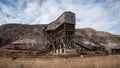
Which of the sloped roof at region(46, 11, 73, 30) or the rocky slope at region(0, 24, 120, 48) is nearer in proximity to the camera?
the sloped roof at region(46, 11, 73, 30)

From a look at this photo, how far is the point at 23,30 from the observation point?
224 feet

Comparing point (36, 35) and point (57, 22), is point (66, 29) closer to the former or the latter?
point (57, 22)

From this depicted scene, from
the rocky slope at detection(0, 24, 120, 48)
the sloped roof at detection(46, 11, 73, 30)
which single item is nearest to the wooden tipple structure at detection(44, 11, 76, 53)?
the sloped roof at detection(46, 11, 73, 30)

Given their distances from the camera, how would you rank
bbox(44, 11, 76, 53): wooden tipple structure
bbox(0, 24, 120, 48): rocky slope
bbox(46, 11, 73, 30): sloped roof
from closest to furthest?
bbox(44, 11, 76, 53): wooden tipple structure → bbox(46, 11, 73, 30): sloped roof → bbox(0, 24, 120, 48): rocky slope

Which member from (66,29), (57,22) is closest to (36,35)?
(57,22)

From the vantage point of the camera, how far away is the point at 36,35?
61.9 metres

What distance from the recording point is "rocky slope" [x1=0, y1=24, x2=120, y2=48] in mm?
60625

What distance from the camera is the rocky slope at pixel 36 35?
6062 centimetres

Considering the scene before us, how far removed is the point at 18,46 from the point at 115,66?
3644 centimetres

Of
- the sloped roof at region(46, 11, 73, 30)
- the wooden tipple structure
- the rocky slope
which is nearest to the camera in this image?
the wooden tipple structure

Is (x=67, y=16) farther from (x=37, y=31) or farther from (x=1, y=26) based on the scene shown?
(x=1, y=26)

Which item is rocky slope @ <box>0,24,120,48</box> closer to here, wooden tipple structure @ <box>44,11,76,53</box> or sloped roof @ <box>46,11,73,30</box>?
sloped roof @ <box>46,11,73,30</box>

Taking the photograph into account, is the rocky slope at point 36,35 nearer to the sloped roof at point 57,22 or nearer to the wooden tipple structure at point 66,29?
the sloped roof at point 57,22

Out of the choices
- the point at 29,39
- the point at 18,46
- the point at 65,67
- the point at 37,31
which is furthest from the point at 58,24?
the point at 37,31
